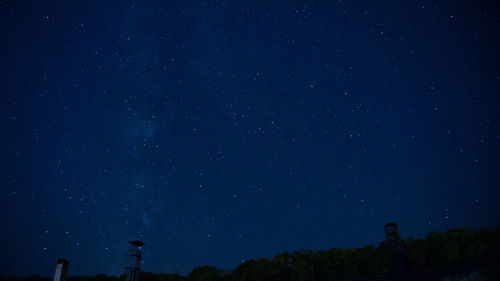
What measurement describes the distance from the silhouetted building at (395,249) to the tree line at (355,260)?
4.18ft

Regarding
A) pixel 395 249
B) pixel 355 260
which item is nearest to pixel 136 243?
pixel 355 260

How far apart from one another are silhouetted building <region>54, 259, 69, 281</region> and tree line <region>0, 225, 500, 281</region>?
7.53 meters

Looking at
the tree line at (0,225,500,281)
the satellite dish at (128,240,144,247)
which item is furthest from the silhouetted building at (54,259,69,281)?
the tree line at (0,225,500,281)

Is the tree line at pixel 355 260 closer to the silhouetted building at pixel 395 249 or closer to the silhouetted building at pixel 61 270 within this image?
the silhouetted building at pixel 395 249

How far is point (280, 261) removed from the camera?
65.8 feet

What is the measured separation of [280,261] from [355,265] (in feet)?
15.0

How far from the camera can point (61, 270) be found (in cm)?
1612

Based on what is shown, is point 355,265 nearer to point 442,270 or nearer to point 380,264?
point 380,264

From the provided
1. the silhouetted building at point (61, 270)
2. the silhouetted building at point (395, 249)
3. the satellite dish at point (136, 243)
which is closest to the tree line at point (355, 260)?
the silhouetted building at point (395, 249)

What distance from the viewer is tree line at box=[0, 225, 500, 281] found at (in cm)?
1532

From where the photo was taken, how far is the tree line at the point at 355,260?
15.3m

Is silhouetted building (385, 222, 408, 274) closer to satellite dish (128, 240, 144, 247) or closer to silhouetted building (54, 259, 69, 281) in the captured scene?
satellite dish (128, 240, 144, 247)

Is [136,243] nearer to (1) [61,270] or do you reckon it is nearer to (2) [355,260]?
(1) [61,270]

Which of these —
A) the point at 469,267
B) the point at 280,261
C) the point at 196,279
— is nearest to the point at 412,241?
the point at 469,267
